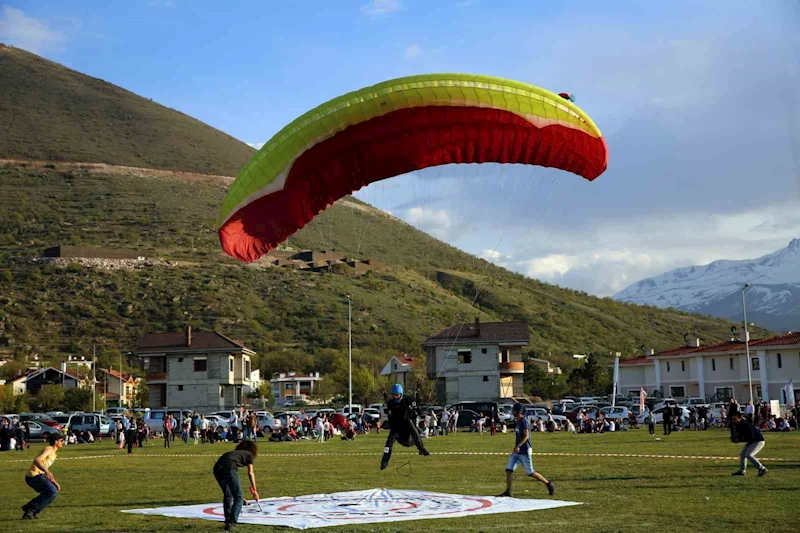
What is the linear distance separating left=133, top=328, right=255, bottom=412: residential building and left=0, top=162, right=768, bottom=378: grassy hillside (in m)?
16.7

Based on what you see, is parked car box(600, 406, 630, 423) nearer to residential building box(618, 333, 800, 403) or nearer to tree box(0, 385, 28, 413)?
residential building box(618, 333, 800, 403)

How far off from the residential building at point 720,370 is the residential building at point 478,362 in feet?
41.9

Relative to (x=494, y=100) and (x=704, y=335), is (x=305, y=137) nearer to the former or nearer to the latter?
(x=494, y=100)

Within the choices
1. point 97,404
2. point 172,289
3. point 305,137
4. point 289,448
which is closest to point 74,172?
point 172,289

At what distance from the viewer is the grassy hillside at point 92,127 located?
153 metres

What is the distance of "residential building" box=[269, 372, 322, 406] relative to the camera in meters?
87.3

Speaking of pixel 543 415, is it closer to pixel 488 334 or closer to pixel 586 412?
pixel 586 412

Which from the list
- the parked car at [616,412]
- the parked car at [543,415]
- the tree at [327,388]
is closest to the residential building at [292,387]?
the tree at [327,388]

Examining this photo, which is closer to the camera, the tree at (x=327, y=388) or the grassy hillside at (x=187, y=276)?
the tree at (x=327, y=388)

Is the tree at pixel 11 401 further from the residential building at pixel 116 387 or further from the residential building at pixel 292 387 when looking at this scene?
the residential building at pixel 292 387

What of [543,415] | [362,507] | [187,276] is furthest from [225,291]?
[362,507]

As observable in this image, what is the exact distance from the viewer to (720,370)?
70.8 meters

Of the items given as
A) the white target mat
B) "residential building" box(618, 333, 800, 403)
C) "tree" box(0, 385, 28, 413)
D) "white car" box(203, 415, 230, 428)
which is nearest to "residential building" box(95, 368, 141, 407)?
"tree" box(0, 385, 28, 413)

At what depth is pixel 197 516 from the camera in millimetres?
14258
